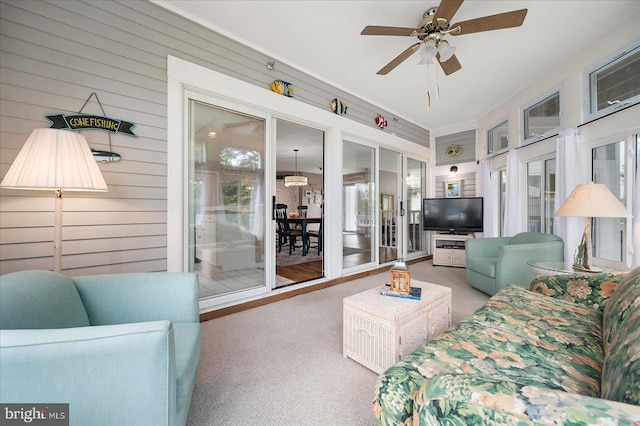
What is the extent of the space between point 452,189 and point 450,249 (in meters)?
1.53

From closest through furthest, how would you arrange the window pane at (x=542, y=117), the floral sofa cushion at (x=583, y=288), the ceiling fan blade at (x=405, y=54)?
the floral sofa cushion at (x=583, y=288), the ceiling fan blade at (x=405, y=54), the window pane at (x=542, y=117)

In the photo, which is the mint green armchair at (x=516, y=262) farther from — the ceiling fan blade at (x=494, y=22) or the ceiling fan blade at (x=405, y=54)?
the ceiling fan blade at (x=405, y=54)

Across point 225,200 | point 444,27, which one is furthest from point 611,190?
point 225,200

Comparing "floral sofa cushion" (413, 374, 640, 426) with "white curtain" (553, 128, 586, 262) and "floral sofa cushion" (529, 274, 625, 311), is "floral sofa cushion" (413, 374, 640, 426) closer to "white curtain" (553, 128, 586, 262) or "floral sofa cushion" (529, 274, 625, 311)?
"floral sofa cushion" (529, 274, 625, 311)

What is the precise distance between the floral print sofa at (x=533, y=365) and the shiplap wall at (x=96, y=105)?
2380 mm

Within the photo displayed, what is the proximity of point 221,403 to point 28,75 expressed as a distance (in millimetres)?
2647

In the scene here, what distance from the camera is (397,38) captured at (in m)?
2.86

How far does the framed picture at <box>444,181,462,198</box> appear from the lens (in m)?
5.62

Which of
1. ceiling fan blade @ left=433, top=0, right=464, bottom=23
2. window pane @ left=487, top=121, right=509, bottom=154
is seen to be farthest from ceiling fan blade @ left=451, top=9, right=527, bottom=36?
window pane @ left=487, top=121, right=509, bottom=154

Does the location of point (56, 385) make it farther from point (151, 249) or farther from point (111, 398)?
point (151, 249)

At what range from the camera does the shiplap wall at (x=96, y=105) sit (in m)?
1.83

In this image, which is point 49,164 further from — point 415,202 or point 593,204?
point 415,202

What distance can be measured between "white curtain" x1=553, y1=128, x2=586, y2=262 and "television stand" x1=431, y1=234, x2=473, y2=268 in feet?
5.56

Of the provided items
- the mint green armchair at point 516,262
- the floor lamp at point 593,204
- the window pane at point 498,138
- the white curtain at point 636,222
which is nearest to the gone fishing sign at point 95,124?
the floor lamp at point 593,204
